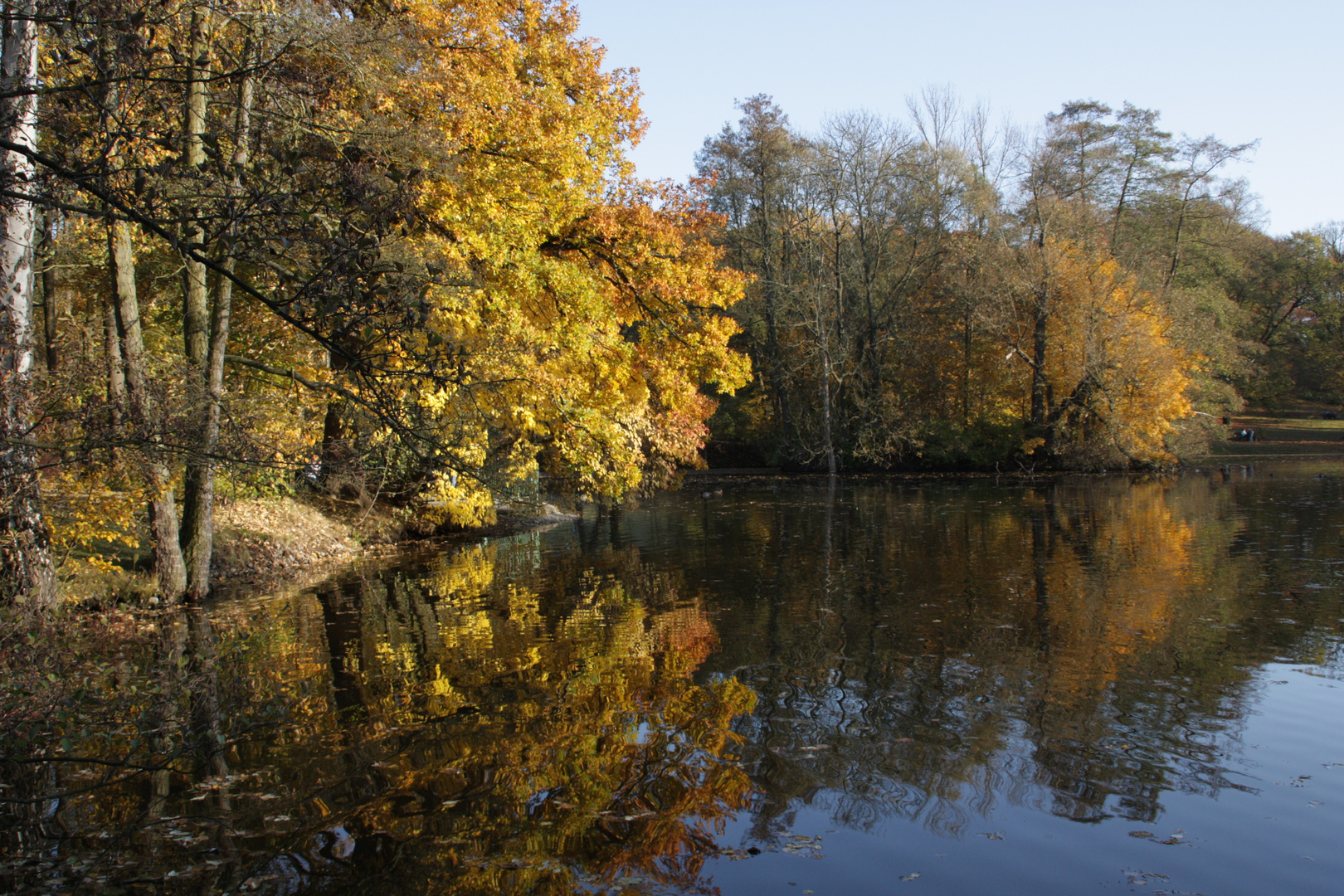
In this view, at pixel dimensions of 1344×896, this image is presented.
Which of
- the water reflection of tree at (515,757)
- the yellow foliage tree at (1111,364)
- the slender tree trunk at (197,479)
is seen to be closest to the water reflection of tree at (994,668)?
the water reflection of tree at (515,757)

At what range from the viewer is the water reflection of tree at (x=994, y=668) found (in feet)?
18.4

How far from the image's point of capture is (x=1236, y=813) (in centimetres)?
512

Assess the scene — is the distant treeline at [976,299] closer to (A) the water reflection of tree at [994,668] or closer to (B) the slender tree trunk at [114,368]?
(A) the water reflection of tree at [994,668]

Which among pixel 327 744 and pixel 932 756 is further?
pixel 327 744

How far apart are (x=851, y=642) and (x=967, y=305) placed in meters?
29.9

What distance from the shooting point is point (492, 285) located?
14.7 m

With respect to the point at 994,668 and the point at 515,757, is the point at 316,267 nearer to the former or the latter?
the point at 515,757

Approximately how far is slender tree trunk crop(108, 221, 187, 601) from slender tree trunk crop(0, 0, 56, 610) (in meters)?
0.84

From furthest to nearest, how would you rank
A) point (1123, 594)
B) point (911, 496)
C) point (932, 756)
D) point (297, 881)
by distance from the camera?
1. point (911, 496)
2. point (1123, 594)
3. point (932, 756)
4. point (297, 881)

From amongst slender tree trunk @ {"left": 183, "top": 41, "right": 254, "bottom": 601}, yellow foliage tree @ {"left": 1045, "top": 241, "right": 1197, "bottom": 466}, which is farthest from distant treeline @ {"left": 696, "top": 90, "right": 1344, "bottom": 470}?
slender tree trunk @ {"left": 183, "top": 41, "right": 254, "bottom": 601}

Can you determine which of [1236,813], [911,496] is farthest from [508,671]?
[911,496]

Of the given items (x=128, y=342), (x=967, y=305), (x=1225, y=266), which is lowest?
(x=128, y=342)

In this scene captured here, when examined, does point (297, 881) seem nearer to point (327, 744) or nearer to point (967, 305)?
point (327, 744)

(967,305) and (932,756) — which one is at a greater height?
(967,305)
